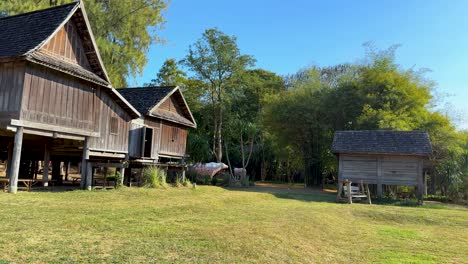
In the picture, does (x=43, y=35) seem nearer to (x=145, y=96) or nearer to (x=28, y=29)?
(x=28, y=29)

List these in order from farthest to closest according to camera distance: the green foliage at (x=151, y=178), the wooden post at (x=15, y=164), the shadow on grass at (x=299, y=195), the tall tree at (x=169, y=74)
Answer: the tall tree at (x=169, y=74) < the shadow on grass at (x=299, y=195) < the green foliage at (x=151, y=178) < the wooden post at (x=15, y=164)

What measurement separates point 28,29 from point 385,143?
18193 millimetres

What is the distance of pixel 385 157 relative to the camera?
21.2 meters

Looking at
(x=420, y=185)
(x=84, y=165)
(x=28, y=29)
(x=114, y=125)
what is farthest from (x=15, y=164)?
(x=420, y=185)

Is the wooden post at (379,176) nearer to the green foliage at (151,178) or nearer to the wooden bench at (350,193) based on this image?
the wooden bench at (350,193)

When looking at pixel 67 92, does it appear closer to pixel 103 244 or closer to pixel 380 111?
pixel 103 244

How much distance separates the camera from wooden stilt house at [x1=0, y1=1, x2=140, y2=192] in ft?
43.0

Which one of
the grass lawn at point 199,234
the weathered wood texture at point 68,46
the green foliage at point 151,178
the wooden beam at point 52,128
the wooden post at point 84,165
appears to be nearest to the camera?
the grass lawn at point 199,234

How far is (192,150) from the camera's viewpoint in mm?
33031

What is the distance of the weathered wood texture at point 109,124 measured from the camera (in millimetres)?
16906

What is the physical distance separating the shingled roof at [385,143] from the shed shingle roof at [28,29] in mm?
15262

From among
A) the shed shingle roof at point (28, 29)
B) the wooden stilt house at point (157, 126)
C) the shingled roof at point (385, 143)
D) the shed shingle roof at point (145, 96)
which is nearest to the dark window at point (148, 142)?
the wooden stilt house at point (157, 126)

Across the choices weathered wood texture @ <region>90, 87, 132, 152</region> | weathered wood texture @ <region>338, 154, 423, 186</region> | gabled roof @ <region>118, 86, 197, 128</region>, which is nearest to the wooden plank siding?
gabled roof @ <region>118, 86, 197, 128</region>

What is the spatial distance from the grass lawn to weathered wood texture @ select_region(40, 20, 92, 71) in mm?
5414
